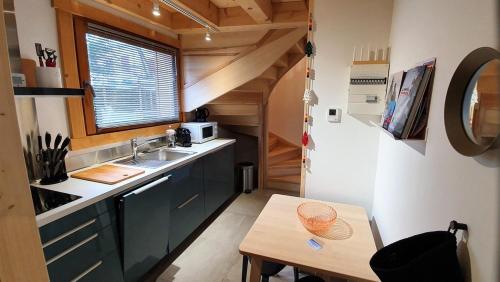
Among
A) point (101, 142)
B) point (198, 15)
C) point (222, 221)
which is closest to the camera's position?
point (101, 142)

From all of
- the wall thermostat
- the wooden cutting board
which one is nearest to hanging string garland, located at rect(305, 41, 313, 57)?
the wall thermostat

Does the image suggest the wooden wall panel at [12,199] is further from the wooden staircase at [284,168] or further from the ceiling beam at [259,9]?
the wooden staircase at [284,168]

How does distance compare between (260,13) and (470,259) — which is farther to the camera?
(260,13)

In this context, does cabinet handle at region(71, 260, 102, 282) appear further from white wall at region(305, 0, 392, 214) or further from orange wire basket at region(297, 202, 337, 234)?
white wall at region(305, 0, 392, 214)

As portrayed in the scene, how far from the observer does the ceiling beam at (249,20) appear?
2.45m

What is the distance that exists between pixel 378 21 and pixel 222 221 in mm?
2552

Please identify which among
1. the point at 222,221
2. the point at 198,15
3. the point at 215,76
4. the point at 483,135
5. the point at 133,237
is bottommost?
the point at 222,221

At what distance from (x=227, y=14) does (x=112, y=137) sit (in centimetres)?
177

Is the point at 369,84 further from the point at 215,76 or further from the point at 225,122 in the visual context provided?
the point at 225,122

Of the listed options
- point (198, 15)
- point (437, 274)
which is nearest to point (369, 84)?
point (437, 274)

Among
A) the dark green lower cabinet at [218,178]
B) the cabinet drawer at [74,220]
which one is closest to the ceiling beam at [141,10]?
the dark green lower cabinet at [218,178]

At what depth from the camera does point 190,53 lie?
3.14 meters

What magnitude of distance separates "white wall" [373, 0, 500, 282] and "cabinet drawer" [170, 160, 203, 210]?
166 cm

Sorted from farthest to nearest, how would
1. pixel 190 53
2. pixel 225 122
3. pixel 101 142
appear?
pixel 225 122 < pixel 190 53 < pixel 101 142
